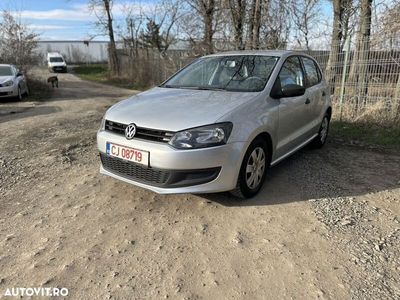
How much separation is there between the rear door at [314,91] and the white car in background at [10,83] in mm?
10888

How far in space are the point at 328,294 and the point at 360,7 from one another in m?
9.53

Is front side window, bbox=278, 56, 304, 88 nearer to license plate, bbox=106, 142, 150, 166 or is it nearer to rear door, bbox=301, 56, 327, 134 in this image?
rear door, bbox=301, 56, 327, 134

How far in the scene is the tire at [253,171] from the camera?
3738mm

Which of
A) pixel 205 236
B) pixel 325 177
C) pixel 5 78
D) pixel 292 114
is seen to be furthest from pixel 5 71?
pixel 205 236

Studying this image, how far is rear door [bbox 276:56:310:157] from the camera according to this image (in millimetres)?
4375

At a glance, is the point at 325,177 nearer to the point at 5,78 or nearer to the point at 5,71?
the point at 5,78

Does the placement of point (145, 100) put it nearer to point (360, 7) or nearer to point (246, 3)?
point (360, 7)

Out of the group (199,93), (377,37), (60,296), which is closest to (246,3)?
(377,37)

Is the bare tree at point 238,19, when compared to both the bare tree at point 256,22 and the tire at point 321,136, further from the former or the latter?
the tire at point 321,136

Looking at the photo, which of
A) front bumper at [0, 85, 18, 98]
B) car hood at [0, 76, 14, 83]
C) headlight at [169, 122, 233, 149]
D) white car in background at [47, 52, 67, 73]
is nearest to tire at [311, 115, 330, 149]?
headlight at [169, 122, 233, 149]

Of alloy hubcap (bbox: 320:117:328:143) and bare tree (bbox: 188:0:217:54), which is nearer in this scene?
alloy hubcap (bbox: 320:117:328:143)

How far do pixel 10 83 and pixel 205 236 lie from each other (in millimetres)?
11897

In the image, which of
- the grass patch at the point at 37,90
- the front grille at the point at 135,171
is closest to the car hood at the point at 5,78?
the grass patch at the point at 37,90

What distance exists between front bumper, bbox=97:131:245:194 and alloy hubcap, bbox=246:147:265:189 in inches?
11.0
